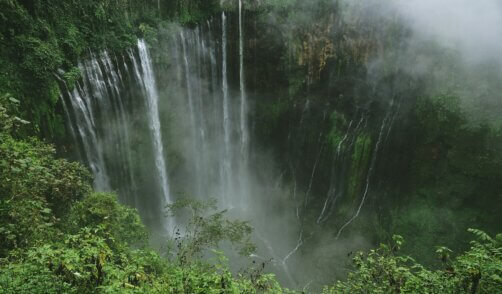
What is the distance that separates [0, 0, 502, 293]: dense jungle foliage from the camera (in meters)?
4.81

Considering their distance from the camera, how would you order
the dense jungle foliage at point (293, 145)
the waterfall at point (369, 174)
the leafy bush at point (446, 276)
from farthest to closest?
the waterfall at point (369, 174)
the dense jungle foliage at point (293, 145)
the leafy bush at point (446, 276)

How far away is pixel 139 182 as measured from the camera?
12938 millimetres

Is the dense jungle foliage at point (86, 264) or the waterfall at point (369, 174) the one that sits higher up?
the dense jungle foliage at point (86, 264)

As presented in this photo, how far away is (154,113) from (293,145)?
572 centimetres

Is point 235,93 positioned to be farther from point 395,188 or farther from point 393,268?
point 393,268

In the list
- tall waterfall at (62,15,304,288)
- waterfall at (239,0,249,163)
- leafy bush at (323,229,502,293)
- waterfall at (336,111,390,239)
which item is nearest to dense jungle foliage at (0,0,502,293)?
leafy bush at (323,229,502,293)

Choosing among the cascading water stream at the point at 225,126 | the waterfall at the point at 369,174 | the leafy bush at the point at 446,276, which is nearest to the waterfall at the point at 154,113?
the cascading water stream at the point at 225,126

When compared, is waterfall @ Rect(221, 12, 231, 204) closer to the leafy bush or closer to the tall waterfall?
the tall waterfall

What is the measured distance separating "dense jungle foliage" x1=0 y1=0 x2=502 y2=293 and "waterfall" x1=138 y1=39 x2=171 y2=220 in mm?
707

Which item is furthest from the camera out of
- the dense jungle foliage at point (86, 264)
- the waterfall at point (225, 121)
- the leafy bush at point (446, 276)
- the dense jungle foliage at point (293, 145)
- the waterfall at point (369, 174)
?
the waterfall at point (225, 121)

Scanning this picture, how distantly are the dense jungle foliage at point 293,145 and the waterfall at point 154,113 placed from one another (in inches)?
27.8

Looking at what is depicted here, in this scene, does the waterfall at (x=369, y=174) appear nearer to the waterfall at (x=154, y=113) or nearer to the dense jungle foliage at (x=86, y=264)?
the waterfall at (x=154, y=113)

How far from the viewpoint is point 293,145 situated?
15.0 meters

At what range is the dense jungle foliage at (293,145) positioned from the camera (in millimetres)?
4812
